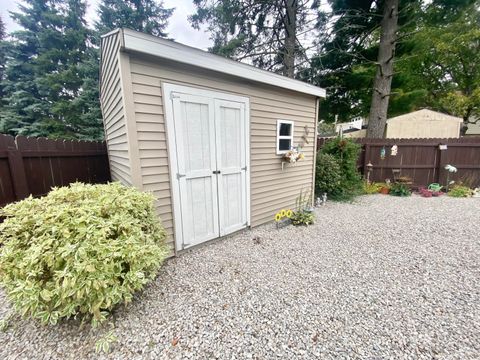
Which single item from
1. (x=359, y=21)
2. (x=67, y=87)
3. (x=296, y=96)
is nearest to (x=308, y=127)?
(x=296, y=96)

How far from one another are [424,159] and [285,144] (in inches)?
198

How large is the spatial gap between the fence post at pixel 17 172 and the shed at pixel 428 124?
1274cm

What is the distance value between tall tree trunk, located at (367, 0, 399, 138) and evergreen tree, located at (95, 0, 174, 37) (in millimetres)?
11997

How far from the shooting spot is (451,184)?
234 inches

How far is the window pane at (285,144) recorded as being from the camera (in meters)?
3.88

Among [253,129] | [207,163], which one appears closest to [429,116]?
[253,129]

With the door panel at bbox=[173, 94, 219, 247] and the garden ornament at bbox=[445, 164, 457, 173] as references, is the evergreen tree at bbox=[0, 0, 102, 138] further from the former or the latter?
the garden ornament at bbox=[445, 164, 457, 173]

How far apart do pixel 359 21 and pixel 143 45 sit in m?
8.12

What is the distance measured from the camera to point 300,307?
1.86 m

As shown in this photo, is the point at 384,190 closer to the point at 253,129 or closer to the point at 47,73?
the point at 253,129

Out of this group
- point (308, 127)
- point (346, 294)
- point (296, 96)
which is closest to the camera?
point (346, 294)

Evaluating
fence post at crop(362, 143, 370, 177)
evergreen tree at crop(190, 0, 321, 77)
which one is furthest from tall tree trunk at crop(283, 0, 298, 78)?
fence post at crop(362, 143, 370, 177)

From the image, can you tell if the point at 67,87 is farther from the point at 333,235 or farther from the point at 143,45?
the point at 333,235

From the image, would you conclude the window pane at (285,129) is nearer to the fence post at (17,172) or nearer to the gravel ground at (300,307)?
the gravel ground at (300,307)
